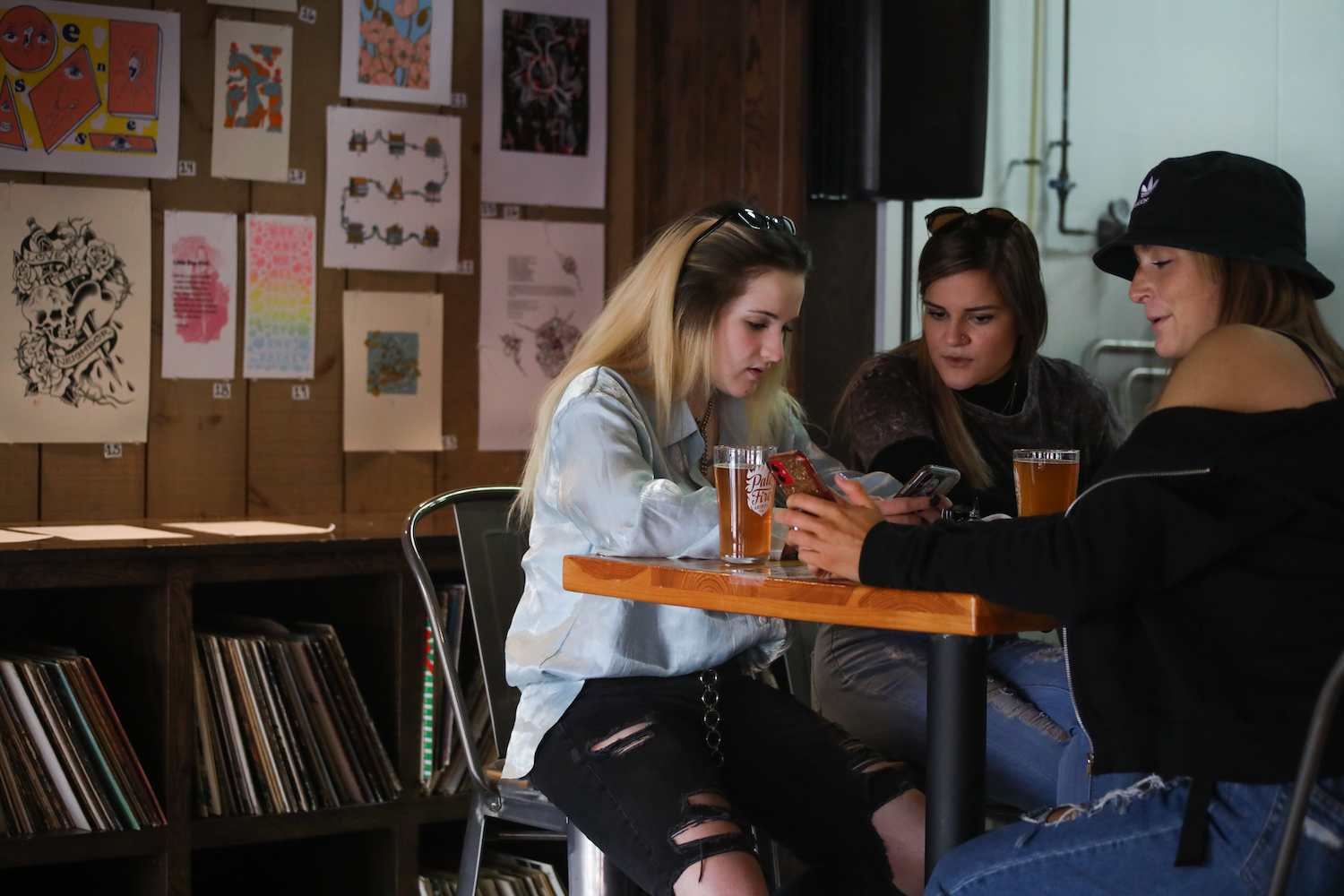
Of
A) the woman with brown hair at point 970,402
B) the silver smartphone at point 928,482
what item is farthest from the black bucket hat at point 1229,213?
the woman with brown hair at point 970,402

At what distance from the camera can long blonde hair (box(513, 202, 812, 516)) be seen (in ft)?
5.78

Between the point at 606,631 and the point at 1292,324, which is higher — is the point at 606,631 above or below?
below

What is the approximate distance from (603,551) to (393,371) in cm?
142

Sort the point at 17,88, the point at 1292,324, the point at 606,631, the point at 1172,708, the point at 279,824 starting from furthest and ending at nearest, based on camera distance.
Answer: the point at 17,88
the point at 279,824
the point at 606,631
the point at 1292,324
the point at 1172,708

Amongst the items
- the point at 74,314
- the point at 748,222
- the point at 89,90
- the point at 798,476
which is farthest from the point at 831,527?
the point at 89,90

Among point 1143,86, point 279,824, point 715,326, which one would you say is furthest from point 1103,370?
point 279,824

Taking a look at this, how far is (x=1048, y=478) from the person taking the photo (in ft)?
5.42

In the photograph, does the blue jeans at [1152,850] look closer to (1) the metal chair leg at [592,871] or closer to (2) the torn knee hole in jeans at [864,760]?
(2) the torn knee hole in jeans at [864,760]

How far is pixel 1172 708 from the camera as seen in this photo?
1.15 metres

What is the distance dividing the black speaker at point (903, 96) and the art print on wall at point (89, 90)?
1480mm

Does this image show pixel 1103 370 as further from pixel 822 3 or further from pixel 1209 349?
pixel 1209 349

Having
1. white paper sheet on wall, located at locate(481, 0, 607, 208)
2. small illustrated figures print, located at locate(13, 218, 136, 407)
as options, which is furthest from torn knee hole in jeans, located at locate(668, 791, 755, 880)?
white paper sheet on wall, located at locate(481, 0, 607, 208)

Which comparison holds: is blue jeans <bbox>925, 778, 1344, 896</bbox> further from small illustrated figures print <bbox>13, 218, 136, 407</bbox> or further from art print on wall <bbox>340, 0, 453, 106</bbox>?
art print on wall <bbox>340, 0, 453, 106</bbox>

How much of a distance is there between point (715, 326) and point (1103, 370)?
2.54m
